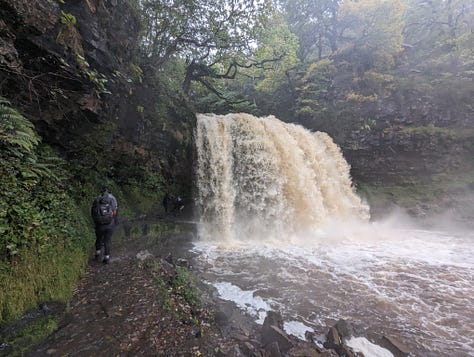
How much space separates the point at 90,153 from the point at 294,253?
23.5 ft

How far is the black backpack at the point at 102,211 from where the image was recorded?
5355 mm

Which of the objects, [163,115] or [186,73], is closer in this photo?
[163,115]

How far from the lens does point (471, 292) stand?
521 cm

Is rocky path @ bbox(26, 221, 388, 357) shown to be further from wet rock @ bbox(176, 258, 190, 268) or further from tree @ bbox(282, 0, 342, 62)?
tree @ bbox(282, 0, 342, 62)

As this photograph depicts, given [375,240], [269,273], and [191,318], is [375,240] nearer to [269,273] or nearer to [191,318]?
[269,273]

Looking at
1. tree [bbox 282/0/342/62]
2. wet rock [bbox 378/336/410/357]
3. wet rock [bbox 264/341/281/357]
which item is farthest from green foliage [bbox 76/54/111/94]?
tree [bbox 282/0/342/62]

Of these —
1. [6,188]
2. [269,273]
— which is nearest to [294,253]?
[269,273]

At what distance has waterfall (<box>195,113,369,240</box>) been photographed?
10023 millimetres

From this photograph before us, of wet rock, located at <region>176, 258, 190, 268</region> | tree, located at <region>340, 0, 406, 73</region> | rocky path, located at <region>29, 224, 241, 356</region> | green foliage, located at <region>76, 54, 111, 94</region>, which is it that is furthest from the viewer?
tree, located at <region>340, 0, 406, 73</region>

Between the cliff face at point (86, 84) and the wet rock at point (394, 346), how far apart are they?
6369 millimetres

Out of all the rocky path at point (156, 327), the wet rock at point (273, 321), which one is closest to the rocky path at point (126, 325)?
the rocky path at point (156, 327)

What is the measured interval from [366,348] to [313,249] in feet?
15.2

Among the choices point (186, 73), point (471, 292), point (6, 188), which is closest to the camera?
point (6, 188)

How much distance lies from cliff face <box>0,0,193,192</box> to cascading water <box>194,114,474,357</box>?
7.59ft
